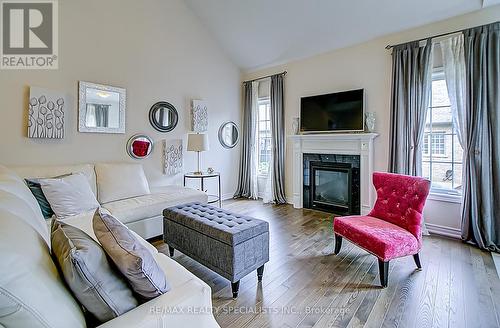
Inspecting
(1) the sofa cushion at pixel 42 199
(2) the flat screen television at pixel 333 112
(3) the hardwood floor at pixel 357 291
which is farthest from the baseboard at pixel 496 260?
(1) the sofa cushion at pixel 42 199

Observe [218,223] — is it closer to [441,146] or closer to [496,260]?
[496,260]

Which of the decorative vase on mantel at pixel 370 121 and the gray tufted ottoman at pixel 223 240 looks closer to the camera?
the gray tufted ottoman at pixel 223 240

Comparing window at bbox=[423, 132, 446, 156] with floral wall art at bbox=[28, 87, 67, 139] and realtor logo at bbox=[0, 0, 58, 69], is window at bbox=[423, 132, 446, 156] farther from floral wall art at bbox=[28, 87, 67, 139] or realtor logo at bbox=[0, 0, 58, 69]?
realtor logo at bbox=[0, 0, 58, 69]

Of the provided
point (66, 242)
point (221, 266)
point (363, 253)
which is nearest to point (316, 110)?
point (363, 253)

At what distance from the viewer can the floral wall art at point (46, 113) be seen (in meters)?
3.08

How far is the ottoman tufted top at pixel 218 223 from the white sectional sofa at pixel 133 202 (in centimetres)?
52

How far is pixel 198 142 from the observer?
4.30 metres

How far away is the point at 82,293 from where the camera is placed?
884 millimetres

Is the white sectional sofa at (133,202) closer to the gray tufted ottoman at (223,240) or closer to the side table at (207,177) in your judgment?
the gray tufted ottoman at (223,240)

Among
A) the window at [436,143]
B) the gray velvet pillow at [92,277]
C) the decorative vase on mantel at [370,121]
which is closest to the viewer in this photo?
the gray velvet pillow at [92,277]

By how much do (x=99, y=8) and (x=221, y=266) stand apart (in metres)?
3.80

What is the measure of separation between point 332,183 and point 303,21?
2.68m

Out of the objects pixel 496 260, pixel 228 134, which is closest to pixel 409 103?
pixel 496 260

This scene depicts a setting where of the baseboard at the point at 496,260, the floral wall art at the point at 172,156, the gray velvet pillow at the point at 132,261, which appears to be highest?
the floral wall art at the point at 172,156
